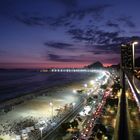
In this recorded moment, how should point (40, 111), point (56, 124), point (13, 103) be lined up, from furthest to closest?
point (13, 103)
point (40, 111)
point (56, 124)

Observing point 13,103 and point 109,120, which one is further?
point 13,103

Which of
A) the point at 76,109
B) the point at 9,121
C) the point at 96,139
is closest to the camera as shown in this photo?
the point at 96,139

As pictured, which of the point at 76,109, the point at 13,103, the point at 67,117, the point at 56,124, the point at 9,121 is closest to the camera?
the point at 56,124

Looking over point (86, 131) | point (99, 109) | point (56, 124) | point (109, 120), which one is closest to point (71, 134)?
point (86, 131)

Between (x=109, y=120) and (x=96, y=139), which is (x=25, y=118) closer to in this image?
(x=109, y=120)

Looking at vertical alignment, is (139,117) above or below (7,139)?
above

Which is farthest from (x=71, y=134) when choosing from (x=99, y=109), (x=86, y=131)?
(x=99, y=109)

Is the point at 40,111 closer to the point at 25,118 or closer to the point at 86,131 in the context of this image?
the point at 25,118

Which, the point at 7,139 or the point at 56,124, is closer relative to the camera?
the point at 7,139

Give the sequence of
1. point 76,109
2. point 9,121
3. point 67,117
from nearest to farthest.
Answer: point 67,117
point 9,121
point 76,109
